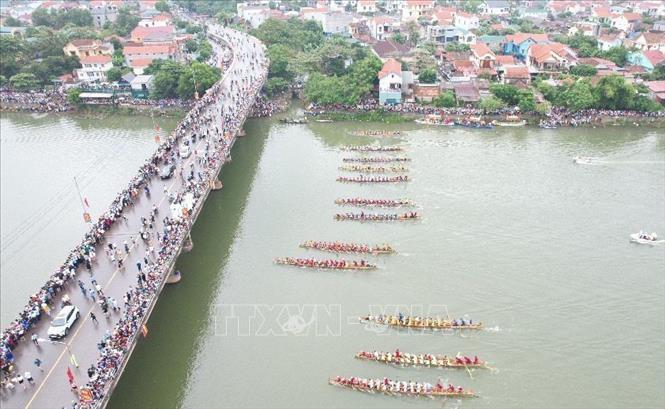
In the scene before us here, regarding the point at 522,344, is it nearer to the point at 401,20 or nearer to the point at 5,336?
the point at 5,336

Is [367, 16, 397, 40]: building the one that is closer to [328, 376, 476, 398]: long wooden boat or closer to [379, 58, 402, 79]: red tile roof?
[379, 58, 402, 79]: red tile roof

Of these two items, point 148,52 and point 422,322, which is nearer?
point 422,322

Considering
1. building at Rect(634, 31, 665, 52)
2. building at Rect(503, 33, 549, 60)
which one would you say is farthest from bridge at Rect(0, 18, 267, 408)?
building at Rect(634, 31, 665, 52)

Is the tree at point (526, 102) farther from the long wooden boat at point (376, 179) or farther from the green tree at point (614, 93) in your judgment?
the long wooden boat at point (376, 179)

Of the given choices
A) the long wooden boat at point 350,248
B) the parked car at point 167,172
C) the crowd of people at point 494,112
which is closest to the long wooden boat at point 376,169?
the long wooden boat at point 350,248

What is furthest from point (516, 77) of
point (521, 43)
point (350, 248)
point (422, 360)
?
point (422, 360)

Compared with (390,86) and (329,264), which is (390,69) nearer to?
(390,86)
